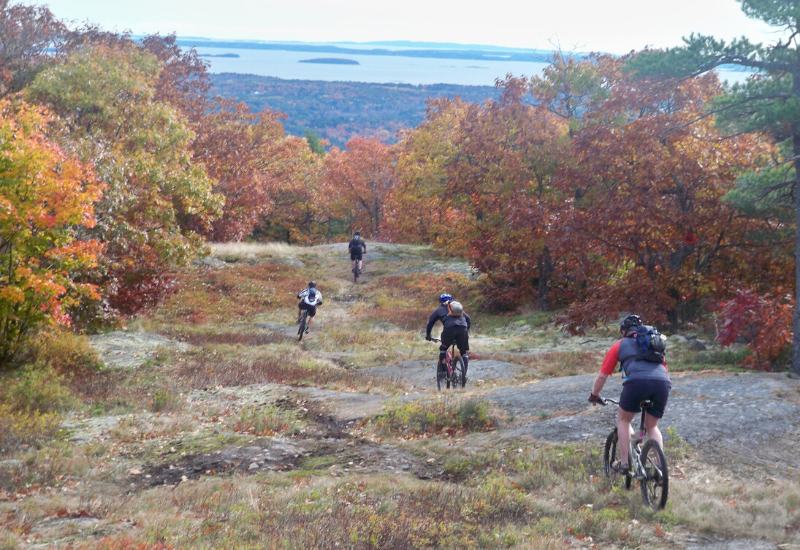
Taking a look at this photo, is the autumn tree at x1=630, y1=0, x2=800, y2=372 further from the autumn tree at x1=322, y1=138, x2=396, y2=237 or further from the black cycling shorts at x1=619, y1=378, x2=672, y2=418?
the autumn tree at x1=322, y1=138, x2=396, y2=237

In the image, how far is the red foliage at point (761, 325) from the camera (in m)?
13.7

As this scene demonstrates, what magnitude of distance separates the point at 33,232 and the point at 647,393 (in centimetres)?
Result: 1247

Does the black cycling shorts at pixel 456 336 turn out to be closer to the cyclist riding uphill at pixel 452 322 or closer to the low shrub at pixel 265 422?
the cyclist riding uphill at pixel 452 322

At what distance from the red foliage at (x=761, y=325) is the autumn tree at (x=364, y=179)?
5355cm

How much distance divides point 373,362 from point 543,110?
1422 cm

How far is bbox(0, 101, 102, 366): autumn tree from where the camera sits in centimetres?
1291

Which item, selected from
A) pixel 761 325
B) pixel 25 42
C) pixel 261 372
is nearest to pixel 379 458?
pixel 261 372

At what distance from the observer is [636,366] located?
7.10 metres

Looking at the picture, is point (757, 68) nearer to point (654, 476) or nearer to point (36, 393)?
point (654, 476)

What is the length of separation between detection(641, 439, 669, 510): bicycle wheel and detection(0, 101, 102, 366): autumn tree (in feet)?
35.5

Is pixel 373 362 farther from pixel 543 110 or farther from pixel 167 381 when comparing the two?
pixel 543 110

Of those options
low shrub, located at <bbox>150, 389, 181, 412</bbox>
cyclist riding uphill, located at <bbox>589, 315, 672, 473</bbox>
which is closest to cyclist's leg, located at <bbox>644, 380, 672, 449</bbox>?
cyclist riding uphill, located at <bbox>589, 315, 672, 473</bbox>

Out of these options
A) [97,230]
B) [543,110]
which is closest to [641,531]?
[97,230]

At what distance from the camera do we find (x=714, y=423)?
386 inches
